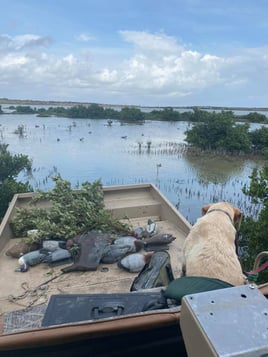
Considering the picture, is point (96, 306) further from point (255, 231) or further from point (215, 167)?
point (215, 167)

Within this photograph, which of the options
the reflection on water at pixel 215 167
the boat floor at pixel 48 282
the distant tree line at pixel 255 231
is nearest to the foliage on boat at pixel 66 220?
the boat floor at pixel 48 282

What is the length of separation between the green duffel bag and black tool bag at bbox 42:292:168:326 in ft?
0.24

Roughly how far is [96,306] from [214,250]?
1.09 meters

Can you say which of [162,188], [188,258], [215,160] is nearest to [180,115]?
[215,160]

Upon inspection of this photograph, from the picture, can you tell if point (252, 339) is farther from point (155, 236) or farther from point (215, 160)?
point (215, 160)

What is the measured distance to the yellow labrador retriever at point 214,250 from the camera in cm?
205

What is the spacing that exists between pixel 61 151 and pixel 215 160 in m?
9.00

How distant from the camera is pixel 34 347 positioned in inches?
45.4

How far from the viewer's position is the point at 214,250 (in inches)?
87.3

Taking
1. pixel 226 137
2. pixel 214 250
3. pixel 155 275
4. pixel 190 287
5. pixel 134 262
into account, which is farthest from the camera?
pixel 226 137

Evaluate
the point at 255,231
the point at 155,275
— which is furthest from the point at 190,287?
the point at 255,231

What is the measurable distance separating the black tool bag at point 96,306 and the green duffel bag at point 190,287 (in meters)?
0.07

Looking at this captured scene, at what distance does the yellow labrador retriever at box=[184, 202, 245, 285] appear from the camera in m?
2.05

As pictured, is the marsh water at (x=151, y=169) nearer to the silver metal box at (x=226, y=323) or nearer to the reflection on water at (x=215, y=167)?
the reflection on water at (x=215, y=167)
